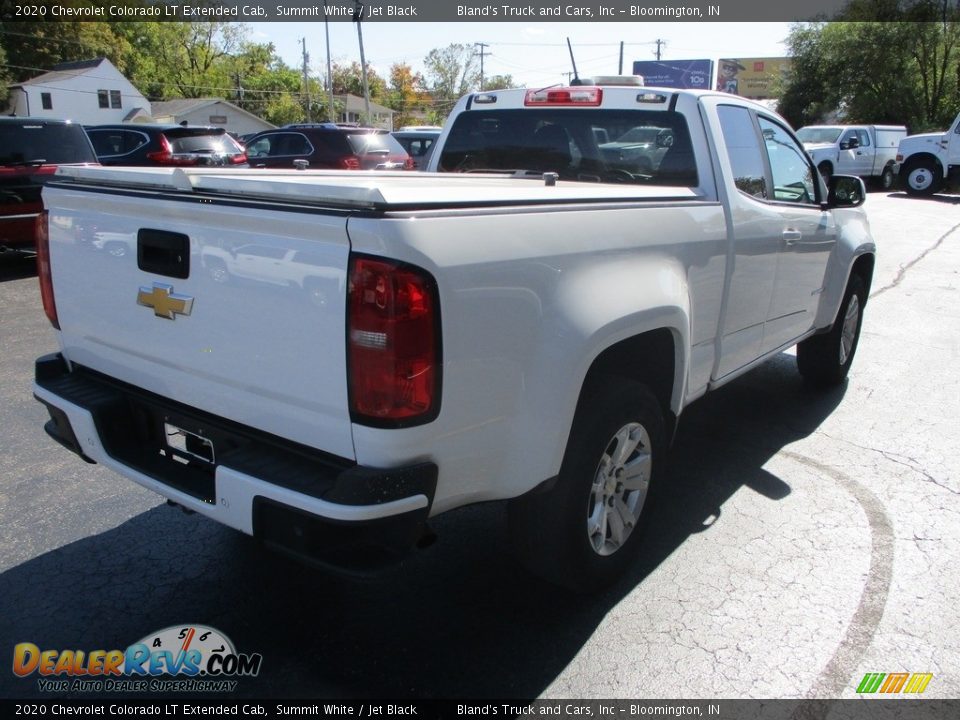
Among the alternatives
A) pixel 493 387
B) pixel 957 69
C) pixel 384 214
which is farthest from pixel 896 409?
pixel 957 69

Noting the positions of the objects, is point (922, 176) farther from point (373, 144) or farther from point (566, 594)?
point (566, 594)

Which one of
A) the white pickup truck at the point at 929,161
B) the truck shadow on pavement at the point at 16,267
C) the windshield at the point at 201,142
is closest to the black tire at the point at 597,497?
the truck shadow on pavement at the point at 16,267

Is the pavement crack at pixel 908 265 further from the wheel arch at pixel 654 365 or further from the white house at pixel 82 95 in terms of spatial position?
the white house at pixel 82 95

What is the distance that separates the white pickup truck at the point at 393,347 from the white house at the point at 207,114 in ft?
215

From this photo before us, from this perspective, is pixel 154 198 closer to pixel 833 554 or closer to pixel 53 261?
pixel 53 261

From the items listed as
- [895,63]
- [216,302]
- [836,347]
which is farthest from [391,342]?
[895,63]

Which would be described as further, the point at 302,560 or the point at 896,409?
the point at 896,409

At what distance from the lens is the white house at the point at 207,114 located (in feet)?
Answer: 214

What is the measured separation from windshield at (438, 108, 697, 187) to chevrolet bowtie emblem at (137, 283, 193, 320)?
235 centimetres

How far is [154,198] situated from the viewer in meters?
2.62

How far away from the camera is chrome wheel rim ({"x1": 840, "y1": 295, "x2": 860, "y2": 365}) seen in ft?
18.7

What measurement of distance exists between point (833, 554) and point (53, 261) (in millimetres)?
3442

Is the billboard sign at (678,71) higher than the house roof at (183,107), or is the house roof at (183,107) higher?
the billboard sign at (678,71)

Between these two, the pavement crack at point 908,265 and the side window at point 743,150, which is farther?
the pavement crack at point 908,265
